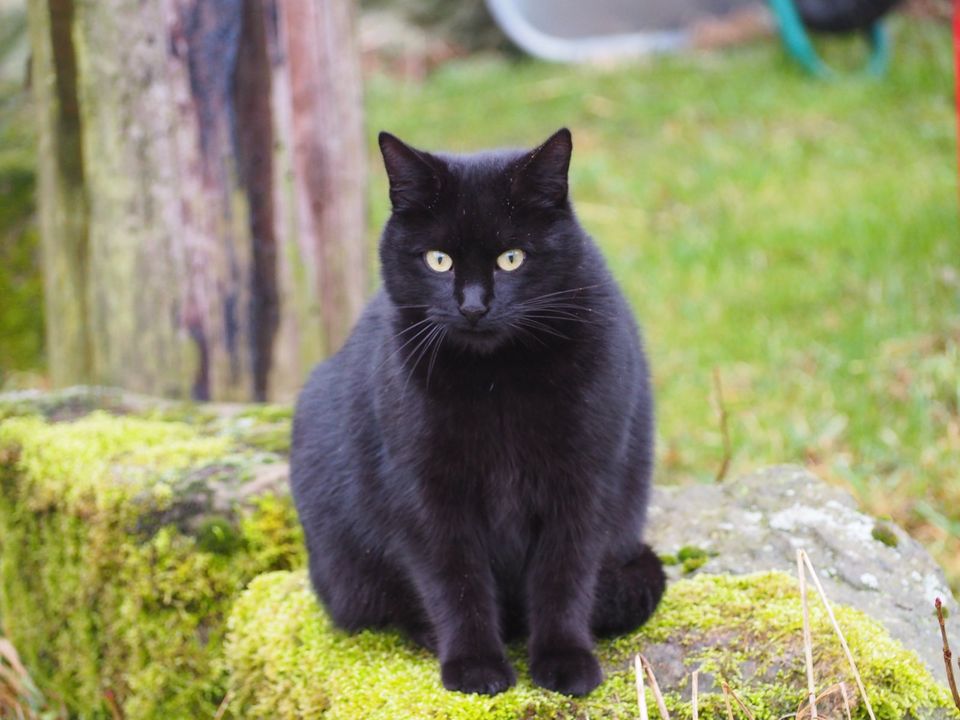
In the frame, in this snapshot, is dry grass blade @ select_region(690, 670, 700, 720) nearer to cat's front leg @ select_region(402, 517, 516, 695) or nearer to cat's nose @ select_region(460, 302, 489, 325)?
cat's front leg @ select_region(402, 517, 516, 695)

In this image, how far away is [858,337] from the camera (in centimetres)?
470

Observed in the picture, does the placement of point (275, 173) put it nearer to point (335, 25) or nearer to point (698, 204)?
point (335, 25)

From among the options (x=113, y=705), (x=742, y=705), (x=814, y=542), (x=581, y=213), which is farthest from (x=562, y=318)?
(x=581, y=213)

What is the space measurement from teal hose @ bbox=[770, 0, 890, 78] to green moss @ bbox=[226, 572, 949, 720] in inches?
239

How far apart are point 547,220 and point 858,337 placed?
2.97 m

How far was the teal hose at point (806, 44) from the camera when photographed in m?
7.61

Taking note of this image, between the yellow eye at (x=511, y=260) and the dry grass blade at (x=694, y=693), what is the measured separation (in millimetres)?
770

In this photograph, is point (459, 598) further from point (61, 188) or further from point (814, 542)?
point (61, 188)

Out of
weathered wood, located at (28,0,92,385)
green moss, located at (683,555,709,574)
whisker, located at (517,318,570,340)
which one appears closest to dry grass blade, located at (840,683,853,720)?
green moss, located at (683,555,709,574)

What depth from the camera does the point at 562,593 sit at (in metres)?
2.12

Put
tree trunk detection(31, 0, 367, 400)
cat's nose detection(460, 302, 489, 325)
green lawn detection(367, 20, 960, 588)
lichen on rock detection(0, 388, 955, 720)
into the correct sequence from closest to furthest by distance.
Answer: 1. cat's nose detection(460, 302, 489, 325)
2. lichen on rock detection(0, 388, 955, 720)
3. tree trunk detection(31, 0, 367, 400)
4. green lawn detection(367, 20, 960, 588)

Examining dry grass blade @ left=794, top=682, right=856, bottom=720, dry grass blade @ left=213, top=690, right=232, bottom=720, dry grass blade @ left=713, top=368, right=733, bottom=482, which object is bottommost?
dry grass blade @ left=213, top=690, right=232, bottom=720

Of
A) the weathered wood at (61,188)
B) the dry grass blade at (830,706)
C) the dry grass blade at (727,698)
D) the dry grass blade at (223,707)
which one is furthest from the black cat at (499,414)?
the weathered wood at (61,188)

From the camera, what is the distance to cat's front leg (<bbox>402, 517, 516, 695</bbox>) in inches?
82.9
